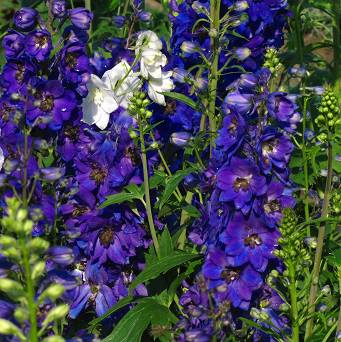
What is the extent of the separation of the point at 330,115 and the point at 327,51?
6456 mm

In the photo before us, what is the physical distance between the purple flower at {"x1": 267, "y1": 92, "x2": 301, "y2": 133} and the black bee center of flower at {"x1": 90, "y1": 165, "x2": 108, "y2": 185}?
0.81 metres

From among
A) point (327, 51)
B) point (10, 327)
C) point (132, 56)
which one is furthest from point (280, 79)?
point (327, 51)

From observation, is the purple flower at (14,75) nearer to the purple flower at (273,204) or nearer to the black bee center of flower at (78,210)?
the black bee center of flower at (78,210)

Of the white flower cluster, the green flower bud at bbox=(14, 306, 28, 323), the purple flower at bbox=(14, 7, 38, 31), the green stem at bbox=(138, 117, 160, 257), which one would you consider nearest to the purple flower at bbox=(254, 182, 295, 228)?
the green stem at bbox=(138, 117, 160, 257)

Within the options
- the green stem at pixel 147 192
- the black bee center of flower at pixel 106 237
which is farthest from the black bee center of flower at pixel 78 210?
the green stem at pixel 147 192

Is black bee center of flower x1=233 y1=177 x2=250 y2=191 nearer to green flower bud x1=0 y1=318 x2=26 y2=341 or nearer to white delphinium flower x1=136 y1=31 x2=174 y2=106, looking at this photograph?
white delphinium flower x1=136 y1=31 x2=174 y2=106

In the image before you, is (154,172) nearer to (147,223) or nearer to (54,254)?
(147,223)

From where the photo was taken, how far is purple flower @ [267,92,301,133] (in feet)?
10.2

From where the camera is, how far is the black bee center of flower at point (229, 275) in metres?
3.26

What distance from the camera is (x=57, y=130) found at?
3.66m

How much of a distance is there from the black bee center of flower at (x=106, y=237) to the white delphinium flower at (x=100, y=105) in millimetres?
488

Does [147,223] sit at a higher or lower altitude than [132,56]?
lower

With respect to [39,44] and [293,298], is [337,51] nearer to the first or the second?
[39,44]

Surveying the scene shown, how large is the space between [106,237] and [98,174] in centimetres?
27
